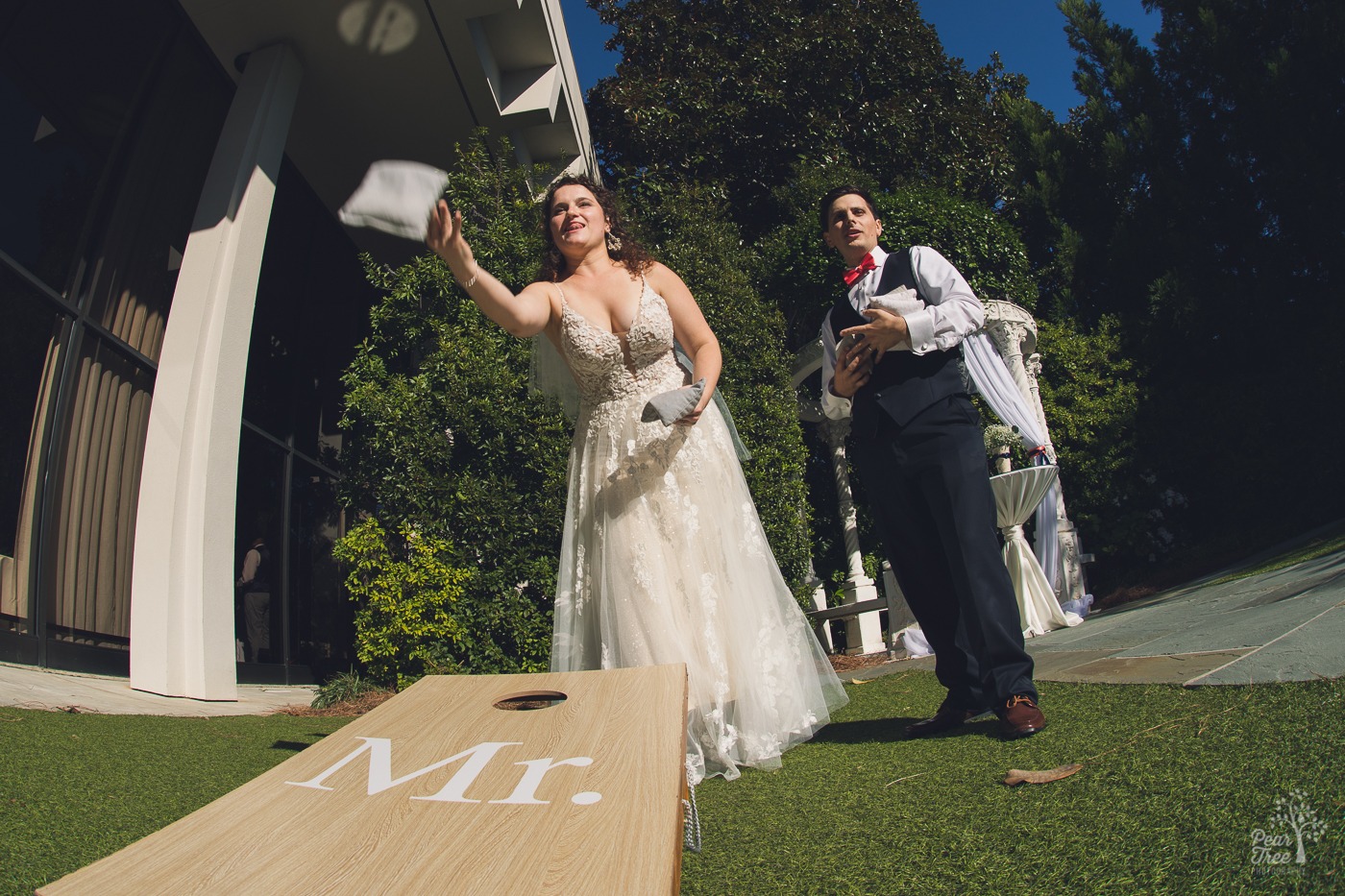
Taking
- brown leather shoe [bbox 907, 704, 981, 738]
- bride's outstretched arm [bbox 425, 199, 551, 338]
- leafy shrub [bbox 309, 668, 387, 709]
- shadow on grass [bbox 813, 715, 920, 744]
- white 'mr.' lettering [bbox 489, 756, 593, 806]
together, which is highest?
bride's outstretched arm [bbox 425, 199, 551, 338]

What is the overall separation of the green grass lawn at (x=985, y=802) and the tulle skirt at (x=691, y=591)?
6.6 inches

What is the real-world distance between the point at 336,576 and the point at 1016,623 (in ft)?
26.8

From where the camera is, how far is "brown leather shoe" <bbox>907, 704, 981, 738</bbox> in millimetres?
2828

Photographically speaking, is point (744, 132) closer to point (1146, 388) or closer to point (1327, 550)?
point (1146, 388)

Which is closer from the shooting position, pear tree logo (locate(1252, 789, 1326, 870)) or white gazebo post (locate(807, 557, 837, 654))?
pear tree logo (locate(1252, 789, 1326, 870))

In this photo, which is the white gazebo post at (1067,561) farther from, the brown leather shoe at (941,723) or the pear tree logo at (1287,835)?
the pear tree logo at (1287,835)

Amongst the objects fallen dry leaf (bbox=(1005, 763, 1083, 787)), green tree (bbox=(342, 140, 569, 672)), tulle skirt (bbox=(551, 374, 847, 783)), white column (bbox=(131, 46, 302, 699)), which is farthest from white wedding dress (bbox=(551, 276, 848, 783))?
white column (bbox=(131, 46, 302, 699))

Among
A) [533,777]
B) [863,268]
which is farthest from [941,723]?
[533,777]

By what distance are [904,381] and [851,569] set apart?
21.1 ft

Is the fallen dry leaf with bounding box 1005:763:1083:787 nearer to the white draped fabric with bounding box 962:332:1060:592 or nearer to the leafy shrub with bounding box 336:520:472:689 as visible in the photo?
the leafy shrub with bounding box 336:520:472:689

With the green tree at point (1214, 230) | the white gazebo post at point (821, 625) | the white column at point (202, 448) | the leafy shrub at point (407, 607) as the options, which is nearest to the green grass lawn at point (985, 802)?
the white column at point (202, 448)

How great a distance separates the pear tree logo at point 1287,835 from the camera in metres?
1.32

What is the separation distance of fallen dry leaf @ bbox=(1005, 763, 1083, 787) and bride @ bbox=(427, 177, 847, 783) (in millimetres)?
790

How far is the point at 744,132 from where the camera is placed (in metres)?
12.6
